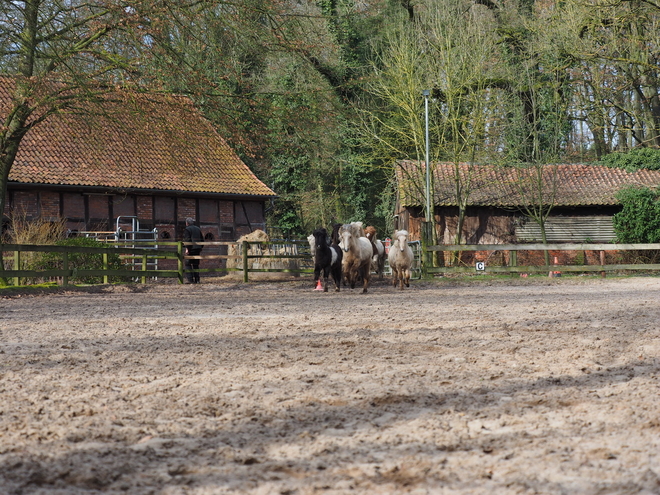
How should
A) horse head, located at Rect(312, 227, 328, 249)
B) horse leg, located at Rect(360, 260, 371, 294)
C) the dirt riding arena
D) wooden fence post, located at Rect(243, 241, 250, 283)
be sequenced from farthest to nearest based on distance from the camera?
wooden fence post, located at Rect(243, 241, 250, 283) → horse leg, located at Rect(360, 260, 371, 294) → horse head, located at Rect(312, 227, 328, 249) → the dirt riding arena

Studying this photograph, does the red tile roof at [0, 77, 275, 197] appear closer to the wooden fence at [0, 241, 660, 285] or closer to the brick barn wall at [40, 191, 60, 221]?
the brick barn wall at [40, 191, 60, 221]

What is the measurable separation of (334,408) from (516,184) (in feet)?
117

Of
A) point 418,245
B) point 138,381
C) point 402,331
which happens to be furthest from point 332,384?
point 418,245

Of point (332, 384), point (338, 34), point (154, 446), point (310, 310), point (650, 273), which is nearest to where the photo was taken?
point (154, 446)

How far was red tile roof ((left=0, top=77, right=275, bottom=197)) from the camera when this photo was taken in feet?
58.0

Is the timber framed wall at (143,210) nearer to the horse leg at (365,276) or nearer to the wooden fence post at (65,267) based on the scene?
the wooden fence post at (65,267)

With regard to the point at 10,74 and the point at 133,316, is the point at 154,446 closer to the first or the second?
the point at 133,316

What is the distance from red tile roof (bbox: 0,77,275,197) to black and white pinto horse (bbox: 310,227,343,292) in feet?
10.6

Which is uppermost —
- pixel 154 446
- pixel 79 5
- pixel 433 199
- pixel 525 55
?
pixel 525 55

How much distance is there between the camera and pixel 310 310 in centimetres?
1309

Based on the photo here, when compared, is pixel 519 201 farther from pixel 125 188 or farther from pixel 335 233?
pixel 335 233

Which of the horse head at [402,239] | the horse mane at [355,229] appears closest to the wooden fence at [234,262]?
the horse head at [402,239]

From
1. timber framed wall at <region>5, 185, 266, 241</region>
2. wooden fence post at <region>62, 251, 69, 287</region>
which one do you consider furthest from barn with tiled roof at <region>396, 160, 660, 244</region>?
wooden fence post at <region>62, 251, 69, 287</region>

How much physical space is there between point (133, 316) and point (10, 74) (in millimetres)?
7429
